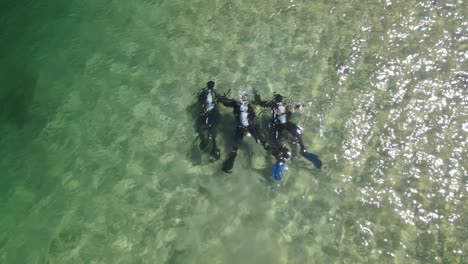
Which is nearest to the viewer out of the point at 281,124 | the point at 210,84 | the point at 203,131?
the point at 281,124

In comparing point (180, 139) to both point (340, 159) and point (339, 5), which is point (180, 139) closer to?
point (340, 159)

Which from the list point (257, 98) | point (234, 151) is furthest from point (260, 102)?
point (234, 151)

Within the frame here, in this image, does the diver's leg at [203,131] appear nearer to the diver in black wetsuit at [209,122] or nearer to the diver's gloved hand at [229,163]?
the diver in black wetsuit at [209,122]

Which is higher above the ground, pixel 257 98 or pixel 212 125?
pixel 257 98

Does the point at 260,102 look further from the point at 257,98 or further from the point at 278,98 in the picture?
the point at 278,98

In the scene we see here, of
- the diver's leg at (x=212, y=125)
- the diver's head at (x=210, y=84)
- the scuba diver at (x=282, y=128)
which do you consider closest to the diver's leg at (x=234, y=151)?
the diver's leg at (x=212, y=125)

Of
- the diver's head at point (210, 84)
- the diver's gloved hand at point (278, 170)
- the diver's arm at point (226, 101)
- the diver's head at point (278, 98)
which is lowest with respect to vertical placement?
the diver's gloved hand at point (278, 170)
